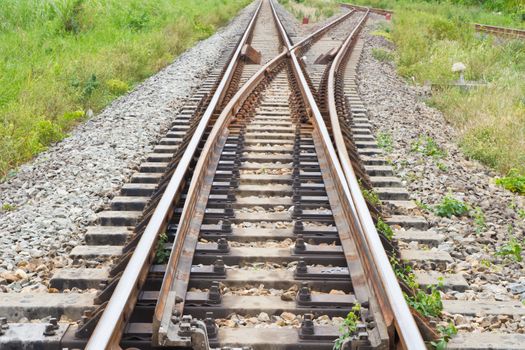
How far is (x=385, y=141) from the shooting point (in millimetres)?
6828

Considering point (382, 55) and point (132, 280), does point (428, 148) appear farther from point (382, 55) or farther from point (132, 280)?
point (382, 55)

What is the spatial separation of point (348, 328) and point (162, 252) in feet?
4.15

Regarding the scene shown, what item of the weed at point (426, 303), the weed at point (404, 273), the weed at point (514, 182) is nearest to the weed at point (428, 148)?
the weed at point (514, 182)

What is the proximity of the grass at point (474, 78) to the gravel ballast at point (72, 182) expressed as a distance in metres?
3.58

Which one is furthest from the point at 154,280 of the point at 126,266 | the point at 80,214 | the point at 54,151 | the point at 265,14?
the point at 265,14

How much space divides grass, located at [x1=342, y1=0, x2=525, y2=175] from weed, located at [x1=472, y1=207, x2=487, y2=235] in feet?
4.71

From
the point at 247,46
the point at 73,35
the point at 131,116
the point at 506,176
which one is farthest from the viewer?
the point at 73,35

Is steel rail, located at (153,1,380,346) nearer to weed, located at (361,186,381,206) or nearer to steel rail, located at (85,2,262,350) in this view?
steel rail, located at (85,2,262,350)

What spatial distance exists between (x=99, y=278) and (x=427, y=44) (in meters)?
12.6

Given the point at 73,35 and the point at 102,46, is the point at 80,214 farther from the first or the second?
the point at 73,35

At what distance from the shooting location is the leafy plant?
2779 millimetres

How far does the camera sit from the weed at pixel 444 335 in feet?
9.51

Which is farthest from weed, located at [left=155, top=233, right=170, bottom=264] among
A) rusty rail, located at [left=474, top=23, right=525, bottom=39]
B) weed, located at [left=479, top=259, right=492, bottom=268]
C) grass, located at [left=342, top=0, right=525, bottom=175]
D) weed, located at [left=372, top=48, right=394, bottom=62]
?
rusty rail, located at [left=474, top=23, right=525, bottom=39]

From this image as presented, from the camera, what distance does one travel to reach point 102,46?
1259 centimetres
